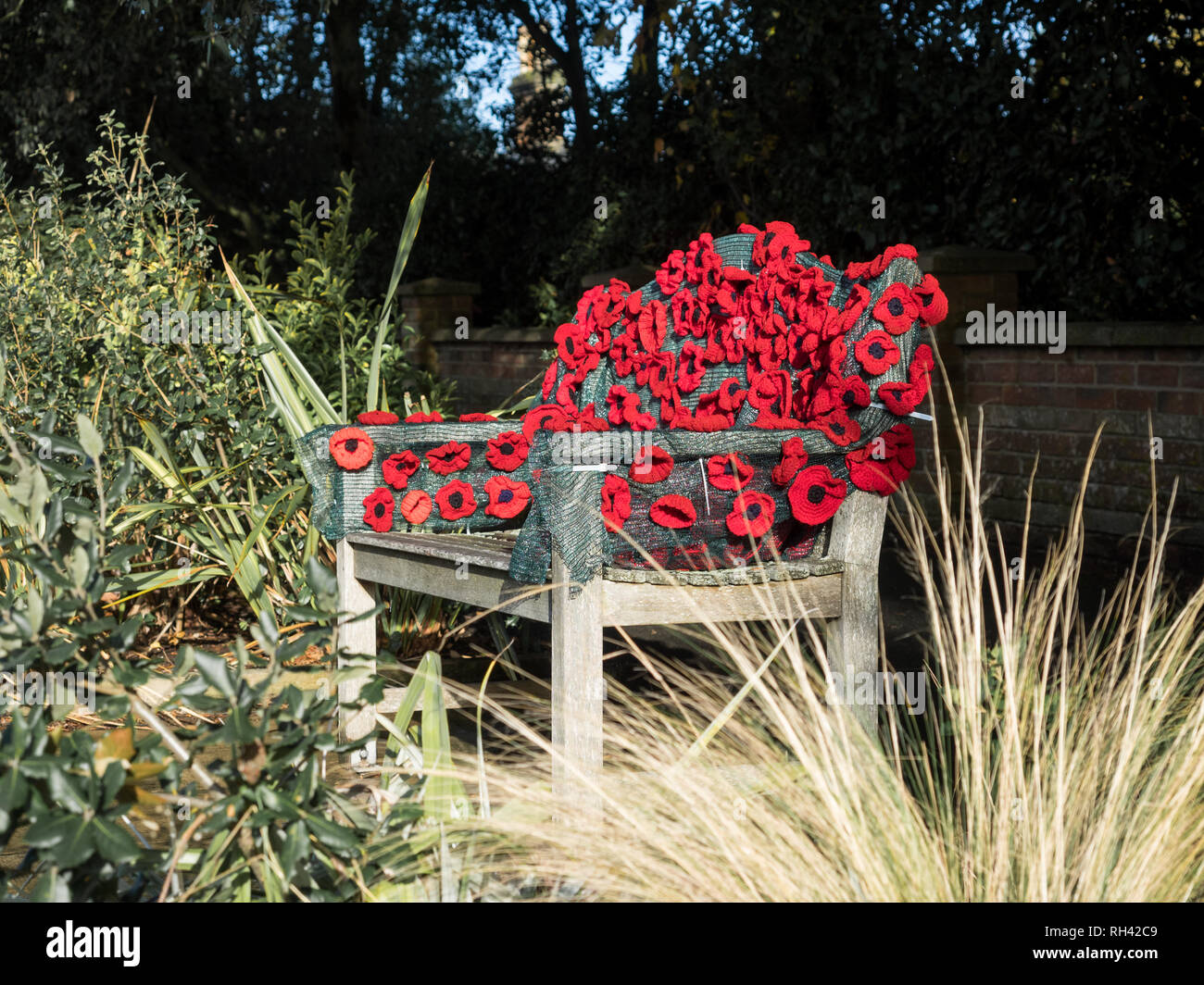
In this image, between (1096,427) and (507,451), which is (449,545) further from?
(1096,427)

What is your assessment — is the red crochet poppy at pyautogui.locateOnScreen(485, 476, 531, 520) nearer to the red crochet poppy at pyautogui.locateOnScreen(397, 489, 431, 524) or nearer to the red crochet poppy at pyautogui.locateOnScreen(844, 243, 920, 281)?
the red crochet poppy at pyautogui.locateOnScreen(397, 489, 431, 524)

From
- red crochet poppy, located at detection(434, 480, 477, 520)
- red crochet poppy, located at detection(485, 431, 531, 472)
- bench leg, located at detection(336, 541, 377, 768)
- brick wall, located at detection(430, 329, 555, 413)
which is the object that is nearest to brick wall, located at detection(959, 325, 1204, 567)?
red crochet poppy, located at detection(485, 431, 531, 472)

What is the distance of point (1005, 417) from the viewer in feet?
19.4

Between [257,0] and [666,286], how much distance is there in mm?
2767

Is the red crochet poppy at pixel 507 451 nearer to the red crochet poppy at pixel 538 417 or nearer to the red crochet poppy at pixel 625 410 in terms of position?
the red crochet poppy at pixel 538 417

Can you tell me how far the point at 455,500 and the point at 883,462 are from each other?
42.2 inches

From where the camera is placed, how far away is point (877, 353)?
2771mm

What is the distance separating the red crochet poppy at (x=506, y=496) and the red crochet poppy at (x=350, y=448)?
0.33m

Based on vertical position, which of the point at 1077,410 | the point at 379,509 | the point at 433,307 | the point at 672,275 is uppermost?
the point at 433,307

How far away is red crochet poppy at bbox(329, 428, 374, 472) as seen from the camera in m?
3.11

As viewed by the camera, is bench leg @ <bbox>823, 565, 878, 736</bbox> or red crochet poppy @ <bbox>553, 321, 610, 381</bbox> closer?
bench leg @ <bbox>823, 565, 878, 736</bbox>

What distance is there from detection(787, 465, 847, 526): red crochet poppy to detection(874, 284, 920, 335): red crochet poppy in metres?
0.33

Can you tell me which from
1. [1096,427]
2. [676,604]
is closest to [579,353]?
[676,604]
